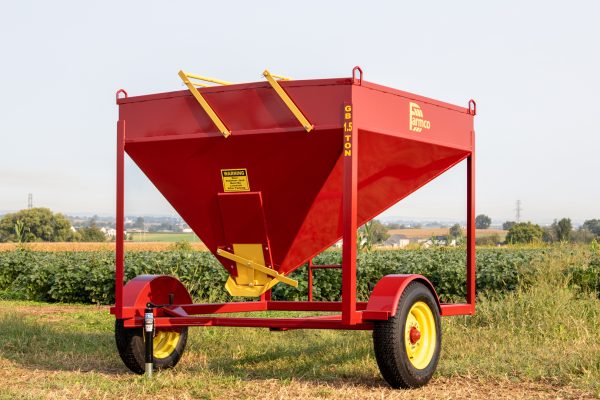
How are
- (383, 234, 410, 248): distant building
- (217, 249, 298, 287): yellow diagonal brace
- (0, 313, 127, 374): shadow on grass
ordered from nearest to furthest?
1. (217, 249, 298, 287): yellow diagonal brace
2. (0, 313, 127, 374): shadow on grass
3. (383, 234, 410, 248): distant building

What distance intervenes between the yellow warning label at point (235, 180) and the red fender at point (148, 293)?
1.27 meters

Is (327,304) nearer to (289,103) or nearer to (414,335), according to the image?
(414,335)

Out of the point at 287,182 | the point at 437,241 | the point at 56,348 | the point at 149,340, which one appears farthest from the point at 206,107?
the point at 437,241

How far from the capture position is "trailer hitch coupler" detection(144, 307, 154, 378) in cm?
736

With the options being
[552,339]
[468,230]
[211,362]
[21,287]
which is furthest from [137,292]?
[21,287]

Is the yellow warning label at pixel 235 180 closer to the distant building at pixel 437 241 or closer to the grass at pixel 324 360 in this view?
the grass at pixel 324 360

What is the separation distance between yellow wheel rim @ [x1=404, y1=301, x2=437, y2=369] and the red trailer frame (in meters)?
0.24

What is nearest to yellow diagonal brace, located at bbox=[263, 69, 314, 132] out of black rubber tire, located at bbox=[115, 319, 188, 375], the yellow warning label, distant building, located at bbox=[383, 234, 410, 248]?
the yellow warning label

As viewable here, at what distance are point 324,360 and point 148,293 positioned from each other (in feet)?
6.30

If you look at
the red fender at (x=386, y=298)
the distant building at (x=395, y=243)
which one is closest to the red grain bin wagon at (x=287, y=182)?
the red fender at (x=386, y=298)

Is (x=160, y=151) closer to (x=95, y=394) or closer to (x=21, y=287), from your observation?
(x=95, y=394)

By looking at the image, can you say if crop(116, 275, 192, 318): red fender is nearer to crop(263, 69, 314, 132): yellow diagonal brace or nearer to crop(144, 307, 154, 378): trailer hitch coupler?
crop(144, 307, 154, 378): trailer hitch coupler

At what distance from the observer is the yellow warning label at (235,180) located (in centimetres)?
762

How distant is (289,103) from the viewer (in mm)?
7016
